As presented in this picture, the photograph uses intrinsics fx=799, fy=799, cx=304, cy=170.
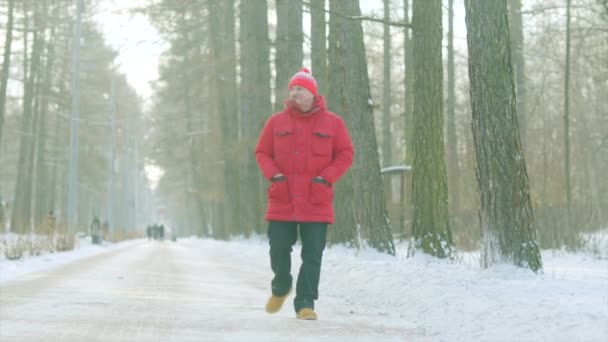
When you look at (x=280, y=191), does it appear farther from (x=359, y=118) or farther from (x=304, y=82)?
(x=359, y=118)

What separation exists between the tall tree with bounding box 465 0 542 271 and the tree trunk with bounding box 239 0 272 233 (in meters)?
14.7

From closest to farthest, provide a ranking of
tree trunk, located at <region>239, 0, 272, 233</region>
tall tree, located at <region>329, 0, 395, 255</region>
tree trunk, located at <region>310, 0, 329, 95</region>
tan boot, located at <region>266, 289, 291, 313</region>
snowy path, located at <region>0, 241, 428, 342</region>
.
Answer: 1. snowy path, located at <region>0, 241, 428, 342</region>
2. tan boot, located at <region>266, 289, 291, 313</region>
3. tall tree, located at <region>329, 0, 395, 255</region>
4. tree trunk, located at <region>310, 0, 329, 95</region>
5. tree trunk, located at <region>239, 0, 272, 233</region>

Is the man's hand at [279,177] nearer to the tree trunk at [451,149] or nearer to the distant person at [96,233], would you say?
the tree trunk at [451,149]

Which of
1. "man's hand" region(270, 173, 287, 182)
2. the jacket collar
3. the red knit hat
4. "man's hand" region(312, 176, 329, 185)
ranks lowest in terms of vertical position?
"man's hand" region(312, 176, 329, 185)

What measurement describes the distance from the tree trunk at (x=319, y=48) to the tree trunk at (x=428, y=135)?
263 inches

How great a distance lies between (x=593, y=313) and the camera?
5.07m

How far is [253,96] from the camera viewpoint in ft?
79.2

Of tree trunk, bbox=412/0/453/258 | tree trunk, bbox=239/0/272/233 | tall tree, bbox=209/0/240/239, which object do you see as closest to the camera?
tree trunk, bbox=412/0/453/258

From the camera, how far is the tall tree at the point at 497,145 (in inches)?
296

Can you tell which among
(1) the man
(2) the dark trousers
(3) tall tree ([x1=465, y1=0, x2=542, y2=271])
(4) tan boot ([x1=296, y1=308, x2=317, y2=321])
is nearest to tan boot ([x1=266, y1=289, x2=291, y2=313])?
(2) the dark trousers

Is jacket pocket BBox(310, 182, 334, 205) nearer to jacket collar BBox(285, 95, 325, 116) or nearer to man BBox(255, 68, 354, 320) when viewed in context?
man BBox(255, 68, 354, 320)

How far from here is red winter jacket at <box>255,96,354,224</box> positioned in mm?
6020

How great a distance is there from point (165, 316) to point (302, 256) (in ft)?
3.93

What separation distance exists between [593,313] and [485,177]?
110 inches
